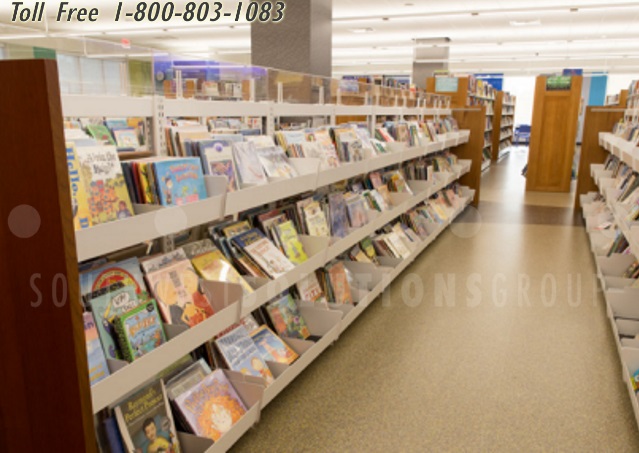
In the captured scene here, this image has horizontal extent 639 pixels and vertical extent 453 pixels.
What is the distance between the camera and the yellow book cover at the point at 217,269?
234cm

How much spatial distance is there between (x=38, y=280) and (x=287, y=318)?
179 centimetres

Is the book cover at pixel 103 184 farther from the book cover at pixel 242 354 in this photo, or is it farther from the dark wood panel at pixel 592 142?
the dark wood panel at pixel 592 142

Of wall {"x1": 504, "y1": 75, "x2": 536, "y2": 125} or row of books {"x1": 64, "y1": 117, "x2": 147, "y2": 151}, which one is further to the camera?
wall {"x1": 504, "y1": 75, "x2": 536, "y2": 125}

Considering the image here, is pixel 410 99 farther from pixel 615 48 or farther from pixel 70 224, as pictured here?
pixel 615 48

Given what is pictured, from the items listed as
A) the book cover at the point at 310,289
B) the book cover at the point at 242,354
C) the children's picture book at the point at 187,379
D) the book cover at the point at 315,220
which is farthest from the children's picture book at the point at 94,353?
the book cover at the point at 315,220

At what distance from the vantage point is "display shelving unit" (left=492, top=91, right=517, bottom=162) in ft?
50.2

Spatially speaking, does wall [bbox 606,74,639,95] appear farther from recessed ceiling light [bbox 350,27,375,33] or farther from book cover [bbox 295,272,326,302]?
book cover [bbox 295,272,326,302]

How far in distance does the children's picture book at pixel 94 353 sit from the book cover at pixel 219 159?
84 cm

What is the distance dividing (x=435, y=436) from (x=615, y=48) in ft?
55.6

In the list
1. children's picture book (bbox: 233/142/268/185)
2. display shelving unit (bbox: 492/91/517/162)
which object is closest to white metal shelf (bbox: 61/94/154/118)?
children's picture book (bbox: 233/142/268/185)

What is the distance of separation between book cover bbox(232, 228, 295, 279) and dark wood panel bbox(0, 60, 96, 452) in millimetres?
1308

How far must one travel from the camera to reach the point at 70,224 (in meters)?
1.31

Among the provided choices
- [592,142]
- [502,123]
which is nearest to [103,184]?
[592,142]

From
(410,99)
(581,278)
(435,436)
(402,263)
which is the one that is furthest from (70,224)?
(410,99)
